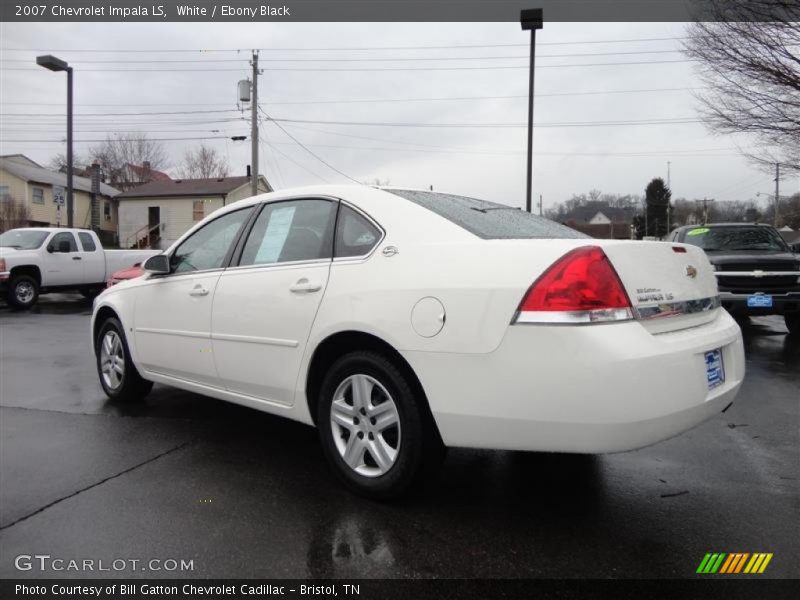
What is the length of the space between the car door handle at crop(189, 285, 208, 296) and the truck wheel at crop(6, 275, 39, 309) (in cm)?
1148

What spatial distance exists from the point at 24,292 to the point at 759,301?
14.5 meters

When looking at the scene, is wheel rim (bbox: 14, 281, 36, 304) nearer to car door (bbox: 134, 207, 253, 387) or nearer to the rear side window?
the rear side window

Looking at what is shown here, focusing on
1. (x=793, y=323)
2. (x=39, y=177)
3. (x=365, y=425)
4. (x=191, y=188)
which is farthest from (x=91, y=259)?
(x=39, y=177)

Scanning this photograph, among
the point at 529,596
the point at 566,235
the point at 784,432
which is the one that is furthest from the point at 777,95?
the point at 529,596

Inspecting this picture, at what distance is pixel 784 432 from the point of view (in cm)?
412

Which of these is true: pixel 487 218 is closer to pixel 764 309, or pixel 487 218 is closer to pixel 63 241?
pixel 764 309

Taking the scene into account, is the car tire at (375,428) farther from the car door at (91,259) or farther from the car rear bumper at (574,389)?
the car door at (91,259)

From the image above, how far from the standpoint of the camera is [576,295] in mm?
2373

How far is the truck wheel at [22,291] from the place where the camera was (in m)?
13.0

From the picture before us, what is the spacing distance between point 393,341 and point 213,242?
2019mm

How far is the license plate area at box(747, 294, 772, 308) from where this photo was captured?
770 centimetres

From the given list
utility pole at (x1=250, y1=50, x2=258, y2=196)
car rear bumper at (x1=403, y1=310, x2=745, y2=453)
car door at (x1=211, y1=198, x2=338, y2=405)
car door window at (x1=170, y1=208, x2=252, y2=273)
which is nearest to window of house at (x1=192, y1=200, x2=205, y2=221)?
utility pole at (x1=250, y1=50, x2=258, y2=196)

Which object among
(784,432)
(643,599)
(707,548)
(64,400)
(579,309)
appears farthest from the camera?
(64,400)

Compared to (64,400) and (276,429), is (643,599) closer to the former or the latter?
(276,429)
